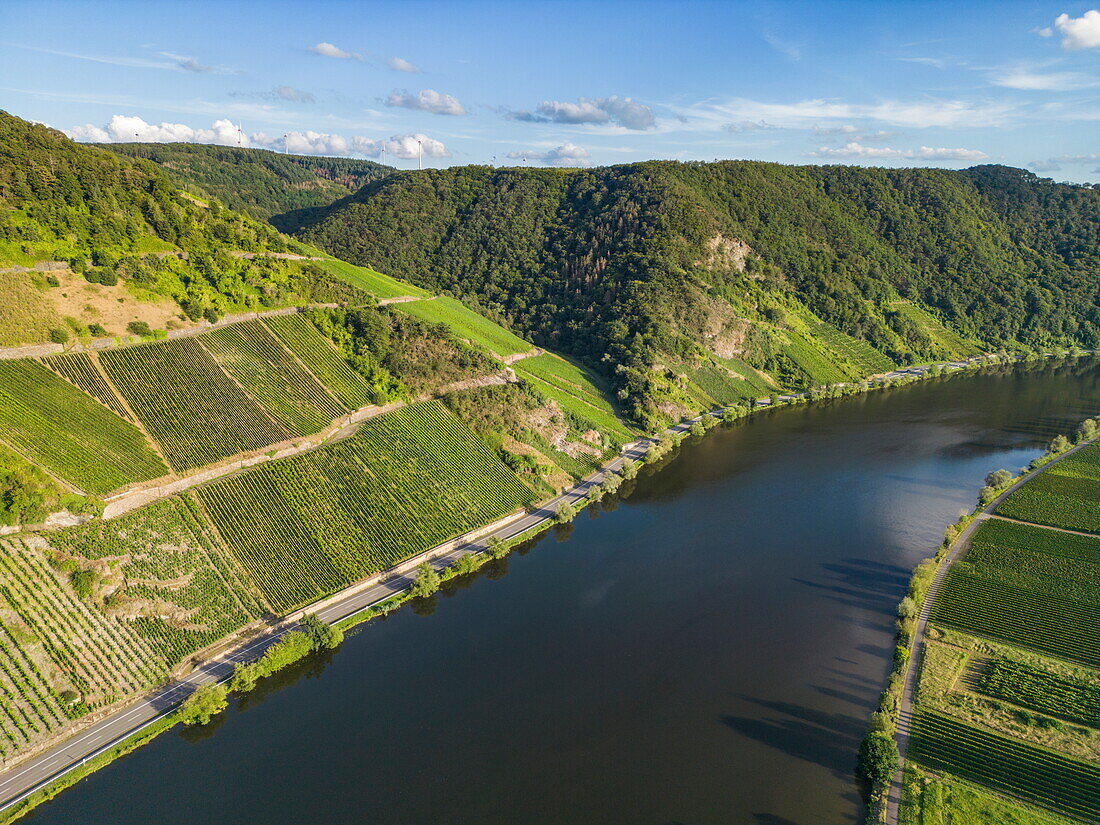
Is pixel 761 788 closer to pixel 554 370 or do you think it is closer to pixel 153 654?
pixel 153 654

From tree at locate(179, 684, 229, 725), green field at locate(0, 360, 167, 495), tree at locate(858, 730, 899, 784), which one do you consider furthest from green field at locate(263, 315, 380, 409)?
tree at locate(858, 730, 899, 784)

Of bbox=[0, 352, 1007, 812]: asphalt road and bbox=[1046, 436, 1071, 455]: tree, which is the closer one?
bbox=[0, 352, 1007, 812]: asphalt road

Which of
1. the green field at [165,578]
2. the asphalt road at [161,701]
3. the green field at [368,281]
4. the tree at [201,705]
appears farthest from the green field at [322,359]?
the tree at [201,705]

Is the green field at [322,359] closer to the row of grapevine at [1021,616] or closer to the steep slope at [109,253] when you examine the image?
the steep slope at [109,253]

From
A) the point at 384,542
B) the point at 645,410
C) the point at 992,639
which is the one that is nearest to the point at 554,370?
the point at 645,410

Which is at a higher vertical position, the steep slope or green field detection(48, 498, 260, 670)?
the steep slope

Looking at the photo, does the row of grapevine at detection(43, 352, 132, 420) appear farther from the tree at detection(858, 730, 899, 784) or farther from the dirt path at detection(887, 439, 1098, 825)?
the dirt path at detection(887, 439, 1098, 825)
